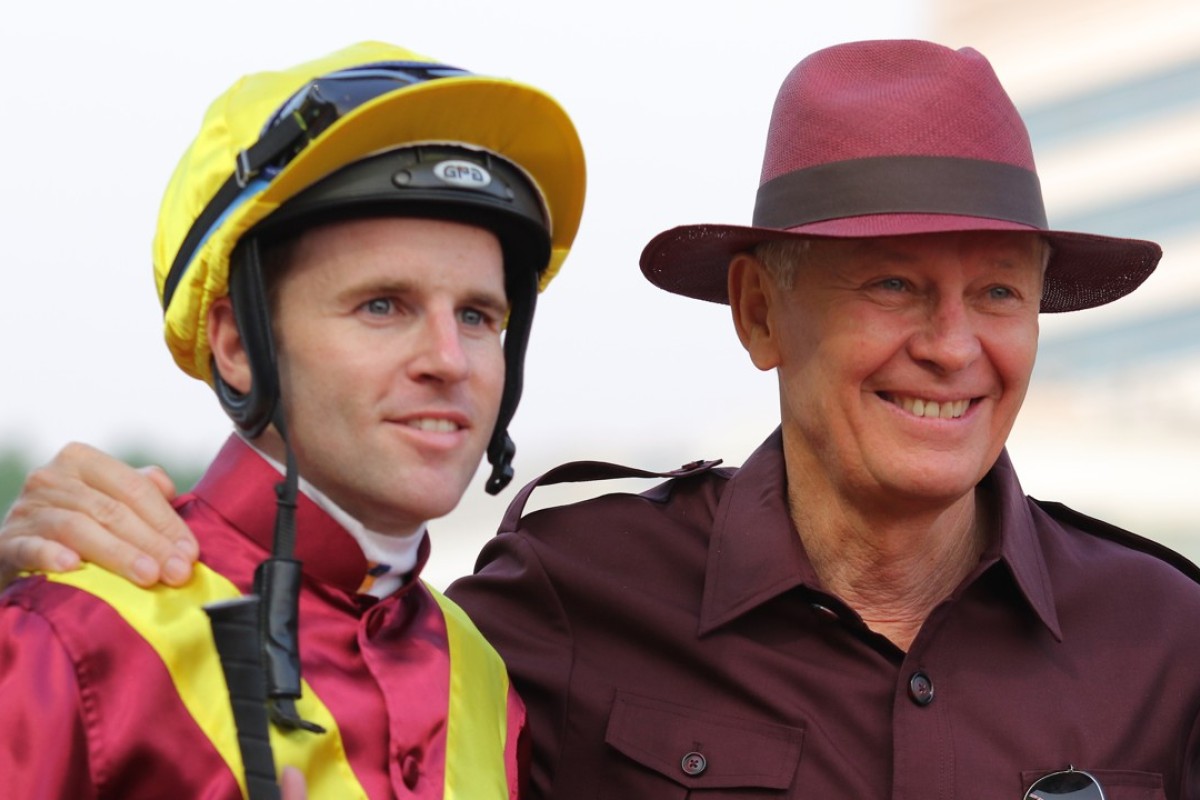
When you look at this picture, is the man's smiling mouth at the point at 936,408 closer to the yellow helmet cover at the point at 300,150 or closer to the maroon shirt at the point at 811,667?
the maroon shirt at the point at 811,667

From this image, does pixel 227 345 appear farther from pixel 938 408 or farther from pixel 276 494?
pixel 938 408

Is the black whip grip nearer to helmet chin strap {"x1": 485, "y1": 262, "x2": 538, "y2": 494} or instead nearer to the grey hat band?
helmet chin strap {"x1": 485, "y1": 262, "x2": 538, "y2": 494}

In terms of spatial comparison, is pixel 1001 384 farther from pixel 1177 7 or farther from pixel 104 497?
pixel 1177 7

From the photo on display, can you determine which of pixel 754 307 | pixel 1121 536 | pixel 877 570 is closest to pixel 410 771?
pixel 877 570

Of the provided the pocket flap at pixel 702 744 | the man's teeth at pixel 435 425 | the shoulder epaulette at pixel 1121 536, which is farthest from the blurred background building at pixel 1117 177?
the man's teeth at pixel 435 425

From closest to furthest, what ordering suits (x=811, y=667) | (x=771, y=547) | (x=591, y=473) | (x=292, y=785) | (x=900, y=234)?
1. (x=292, y=785)
2. (x=900, y=234)
3. (x=811, y=667)
4. (x=771, y=547)
5. (x=591, y=473)

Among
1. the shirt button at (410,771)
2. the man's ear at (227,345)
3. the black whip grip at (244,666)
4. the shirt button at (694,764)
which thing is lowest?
the shirt button at (694,764)

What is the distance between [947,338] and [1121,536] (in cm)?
74

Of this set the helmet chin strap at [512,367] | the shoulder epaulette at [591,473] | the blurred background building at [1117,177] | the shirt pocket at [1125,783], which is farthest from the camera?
the blurred background building at [1117,177]

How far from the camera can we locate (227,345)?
2.92 m

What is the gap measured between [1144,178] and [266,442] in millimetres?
52974

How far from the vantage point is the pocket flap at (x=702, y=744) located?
3482mm

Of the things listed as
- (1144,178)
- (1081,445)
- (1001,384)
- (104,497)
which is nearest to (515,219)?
(104,497)

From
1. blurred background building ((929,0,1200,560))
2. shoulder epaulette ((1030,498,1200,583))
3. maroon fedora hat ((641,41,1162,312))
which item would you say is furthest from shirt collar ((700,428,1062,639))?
blurred background building ((929,0,1200,560))
